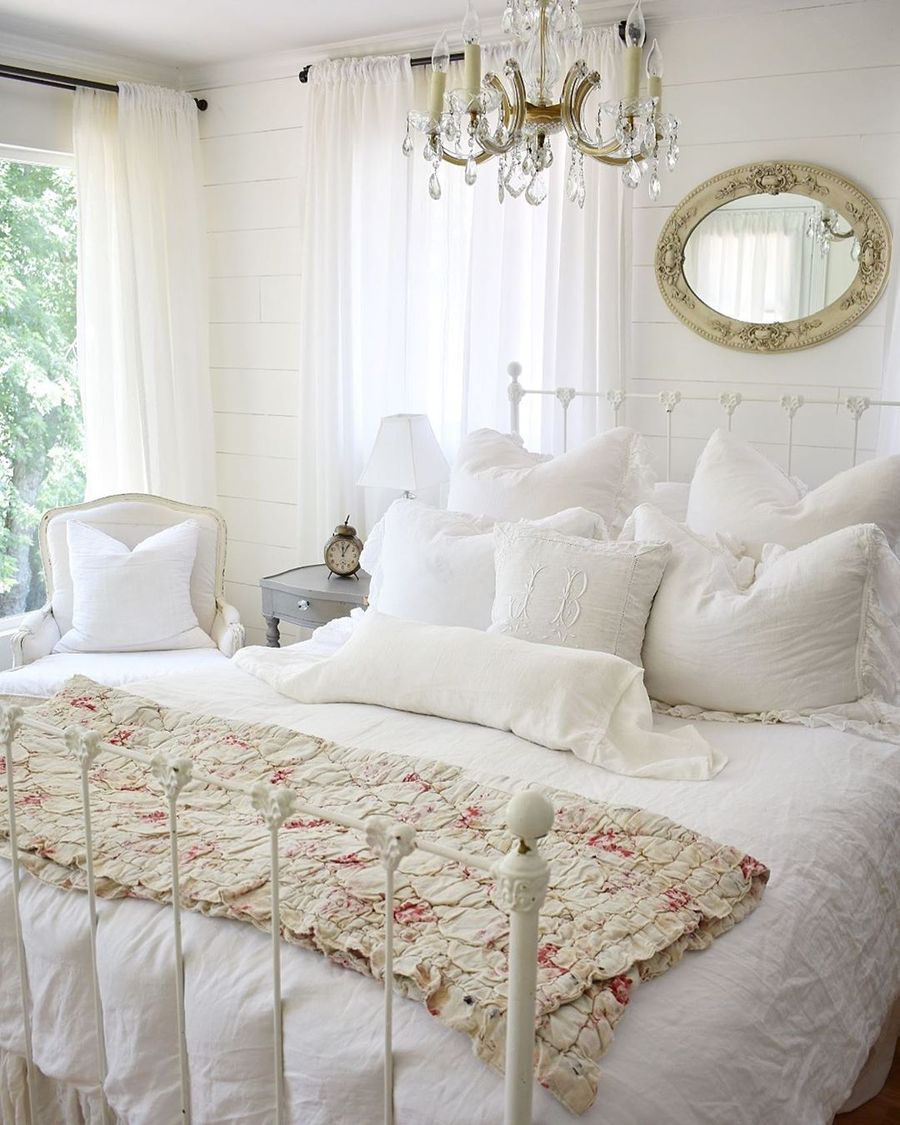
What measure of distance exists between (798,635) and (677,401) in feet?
3.82

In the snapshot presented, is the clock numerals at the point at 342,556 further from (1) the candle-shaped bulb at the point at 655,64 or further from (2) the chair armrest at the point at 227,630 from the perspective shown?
(1) the candle-shaped bulb at the point at 655,64

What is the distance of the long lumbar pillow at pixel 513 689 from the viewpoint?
2.17m

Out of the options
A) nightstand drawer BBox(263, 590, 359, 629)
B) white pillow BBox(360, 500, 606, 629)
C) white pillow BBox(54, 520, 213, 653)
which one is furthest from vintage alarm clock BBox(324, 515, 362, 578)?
white pillow BBox(360, 500, 606, 629)

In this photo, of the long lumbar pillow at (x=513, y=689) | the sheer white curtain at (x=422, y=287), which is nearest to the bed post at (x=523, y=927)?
the long lumbar pillow at (x=513, y=689)

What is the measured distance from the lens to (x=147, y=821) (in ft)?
5.91

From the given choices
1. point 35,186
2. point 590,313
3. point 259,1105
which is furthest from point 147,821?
point 35,186

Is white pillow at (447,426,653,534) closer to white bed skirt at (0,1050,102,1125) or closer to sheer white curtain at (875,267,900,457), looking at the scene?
sheer white curtain at (875,267,900,457)

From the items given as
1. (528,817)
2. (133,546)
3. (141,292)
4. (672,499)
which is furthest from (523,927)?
(141,292)

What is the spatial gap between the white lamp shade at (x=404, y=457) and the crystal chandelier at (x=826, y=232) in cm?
127

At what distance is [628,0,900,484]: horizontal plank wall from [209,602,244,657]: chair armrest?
57.4 inches

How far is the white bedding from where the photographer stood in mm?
1330

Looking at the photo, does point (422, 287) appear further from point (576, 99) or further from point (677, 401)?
point (576, 99)

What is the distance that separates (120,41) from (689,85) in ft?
6.46

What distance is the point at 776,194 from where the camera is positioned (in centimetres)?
328
